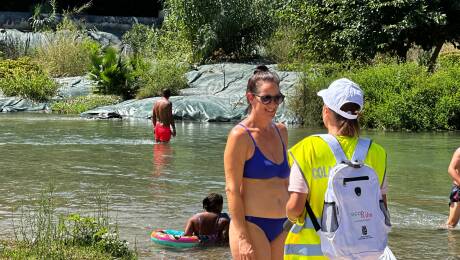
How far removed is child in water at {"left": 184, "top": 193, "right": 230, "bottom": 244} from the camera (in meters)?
8.47

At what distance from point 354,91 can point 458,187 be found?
5617mm

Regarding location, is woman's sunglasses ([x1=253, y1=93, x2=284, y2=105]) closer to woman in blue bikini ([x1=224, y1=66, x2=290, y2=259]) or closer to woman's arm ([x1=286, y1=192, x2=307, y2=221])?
woman in blue bikini ([x1=224, y1=66, x2=290, y2=259])

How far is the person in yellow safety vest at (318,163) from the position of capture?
3762mm

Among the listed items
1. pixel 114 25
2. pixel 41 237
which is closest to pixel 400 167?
pixel 41 237

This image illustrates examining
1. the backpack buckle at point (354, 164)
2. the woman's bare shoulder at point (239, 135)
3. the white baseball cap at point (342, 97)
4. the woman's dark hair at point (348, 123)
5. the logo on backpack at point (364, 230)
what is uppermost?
the white baseball cap at point (342, 97)

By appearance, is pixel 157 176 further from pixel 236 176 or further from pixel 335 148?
pixel 335 148

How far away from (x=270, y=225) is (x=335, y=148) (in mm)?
1022

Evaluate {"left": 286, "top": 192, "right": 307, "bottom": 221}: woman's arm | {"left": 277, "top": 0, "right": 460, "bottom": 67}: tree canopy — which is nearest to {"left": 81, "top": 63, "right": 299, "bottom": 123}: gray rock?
{"left": 277, "top": 0, "right": 460, "bottom": 67}: tree canopy

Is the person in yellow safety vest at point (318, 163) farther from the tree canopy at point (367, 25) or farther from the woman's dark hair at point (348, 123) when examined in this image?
the tree canopy at point (367, 25)

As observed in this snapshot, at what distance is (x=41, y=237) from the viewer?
6707 mm

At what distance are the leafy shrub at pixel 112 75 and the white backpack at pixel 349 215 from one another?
26876 mm

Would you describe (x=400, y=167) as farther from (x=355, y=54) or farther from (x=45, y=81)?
(x=45, y=81)

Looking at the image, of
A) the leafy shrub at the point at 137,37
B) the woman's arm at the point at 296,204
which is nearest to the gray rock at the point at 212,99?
the leafy shrub at the point at 137,37

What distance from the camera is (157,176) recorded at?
13359 mm
